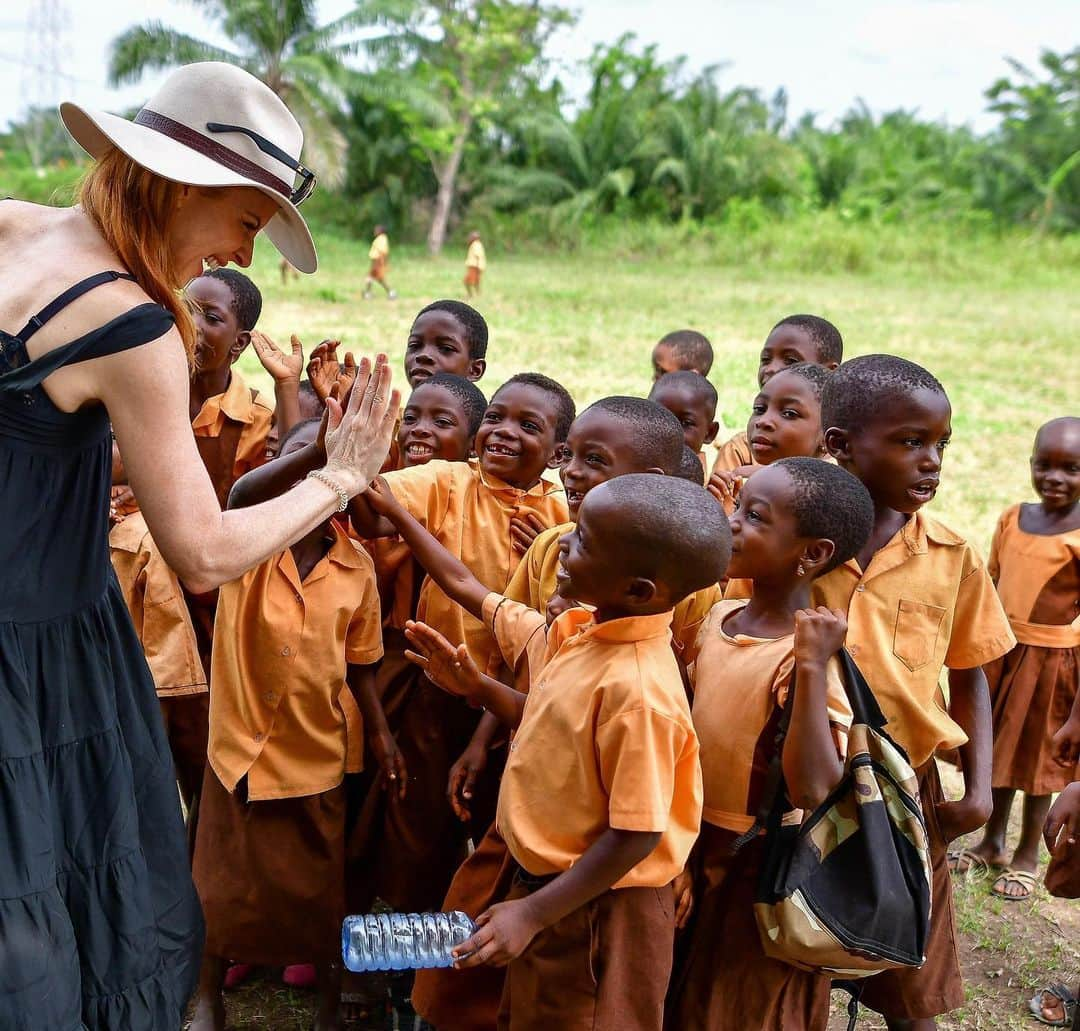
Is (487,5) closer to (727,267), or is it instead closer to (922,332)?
(727,267)

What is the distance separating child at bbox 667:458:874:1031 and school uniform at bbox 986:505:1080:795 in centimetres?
172

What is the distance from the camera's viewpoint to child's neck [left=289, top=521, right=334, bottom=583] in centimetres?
251

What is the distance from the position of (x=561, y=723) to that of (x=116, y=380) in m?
0.91

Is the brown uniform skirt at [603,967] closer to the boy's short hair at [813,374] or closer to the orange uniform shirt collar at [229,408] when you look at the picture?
the boy's short hair at [813,374]

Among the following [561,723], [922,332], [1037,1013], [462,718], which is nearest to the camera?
[561,723]

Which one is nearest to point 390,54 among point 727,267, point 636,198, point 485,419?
point 636,198

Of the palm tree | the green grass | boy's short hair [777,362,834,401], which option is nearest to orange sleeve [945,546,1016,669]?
boy's short hair [777,362,834,401]

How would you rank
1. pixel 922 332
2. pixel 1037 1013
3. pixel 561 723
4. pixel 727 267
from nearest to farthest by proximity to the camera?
pixel 561 723 → pixel 1037 1013 → pixel 922 332 → pixel 727 267

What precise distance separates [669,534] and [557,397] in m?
1.01

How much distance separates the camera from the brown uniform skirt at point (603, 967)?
1.97m

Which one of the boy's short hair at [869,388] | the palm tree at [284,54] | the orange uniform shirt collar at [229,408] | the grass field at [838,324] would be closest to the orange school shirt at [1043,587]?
the grass field at [838,324]

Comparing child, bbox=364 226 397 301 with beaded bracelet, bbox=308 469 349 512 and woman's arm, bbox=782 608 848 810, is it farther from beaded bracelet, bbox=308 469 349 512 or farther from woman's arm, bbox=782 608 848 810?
woman's arm, bbox=782 608 848 810

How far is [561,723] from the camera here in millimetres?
1940

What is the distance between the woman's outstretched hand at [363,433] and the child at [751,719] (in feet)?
2.34
